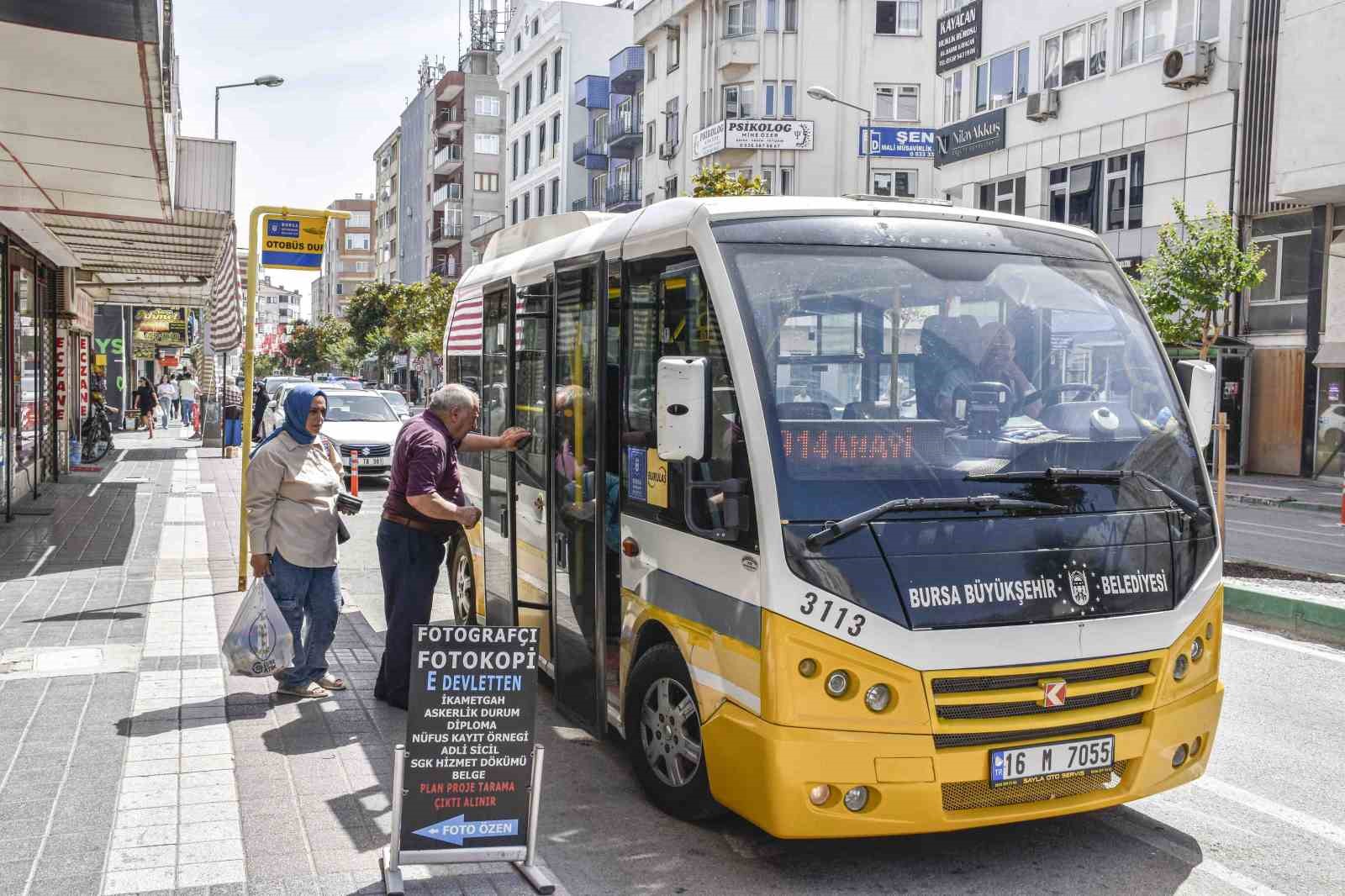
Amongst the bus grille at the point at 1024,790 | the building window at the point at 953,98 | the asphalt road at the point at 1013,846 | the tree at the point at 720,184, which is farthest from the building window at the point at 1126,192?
the bus grille at the point at 1024,790

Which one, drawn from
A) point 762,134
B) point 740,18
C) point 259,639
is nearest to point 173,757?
point 259,639

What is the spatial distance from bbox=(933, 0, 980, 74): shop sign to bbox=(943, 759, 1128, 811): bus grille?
35511 mm

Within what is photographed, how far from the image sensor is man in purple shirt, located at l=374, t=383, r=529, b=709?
6758 mm

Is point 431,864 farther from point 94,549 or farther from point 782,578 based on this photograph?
point 94,549

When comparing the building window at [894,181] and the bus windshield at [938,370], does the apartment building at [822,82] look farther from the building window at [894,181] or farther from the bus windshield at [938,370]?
the bus windshield at [938,370]

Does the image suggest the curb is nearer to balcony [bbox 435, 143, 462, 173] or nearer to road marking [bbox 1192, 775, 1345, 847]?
road marking [bbox 1192, 775, 1345, 847]

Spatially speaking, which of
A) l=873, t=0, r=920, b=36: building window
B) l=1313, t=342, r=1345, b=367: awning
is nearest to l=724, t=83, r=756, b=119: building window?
l=873, t=0, r=920, b=36: building window

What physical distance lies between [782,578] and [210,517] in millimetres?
13447

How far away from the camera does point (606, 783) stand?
6066 mm

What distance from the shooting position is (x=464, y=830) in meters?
4.66

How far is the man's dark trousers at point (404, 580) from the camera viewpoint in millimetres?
7043

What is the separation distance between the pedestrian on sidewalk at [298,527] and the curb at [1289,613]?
688 centimetres

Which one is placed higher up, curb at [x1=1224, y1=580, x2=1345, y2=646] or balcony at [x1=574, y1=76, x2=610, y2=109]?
balcony at [x1=574, y1=76, x2=610, y2=109]

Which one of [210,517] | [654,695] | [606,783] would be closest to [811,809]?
[654,695]
